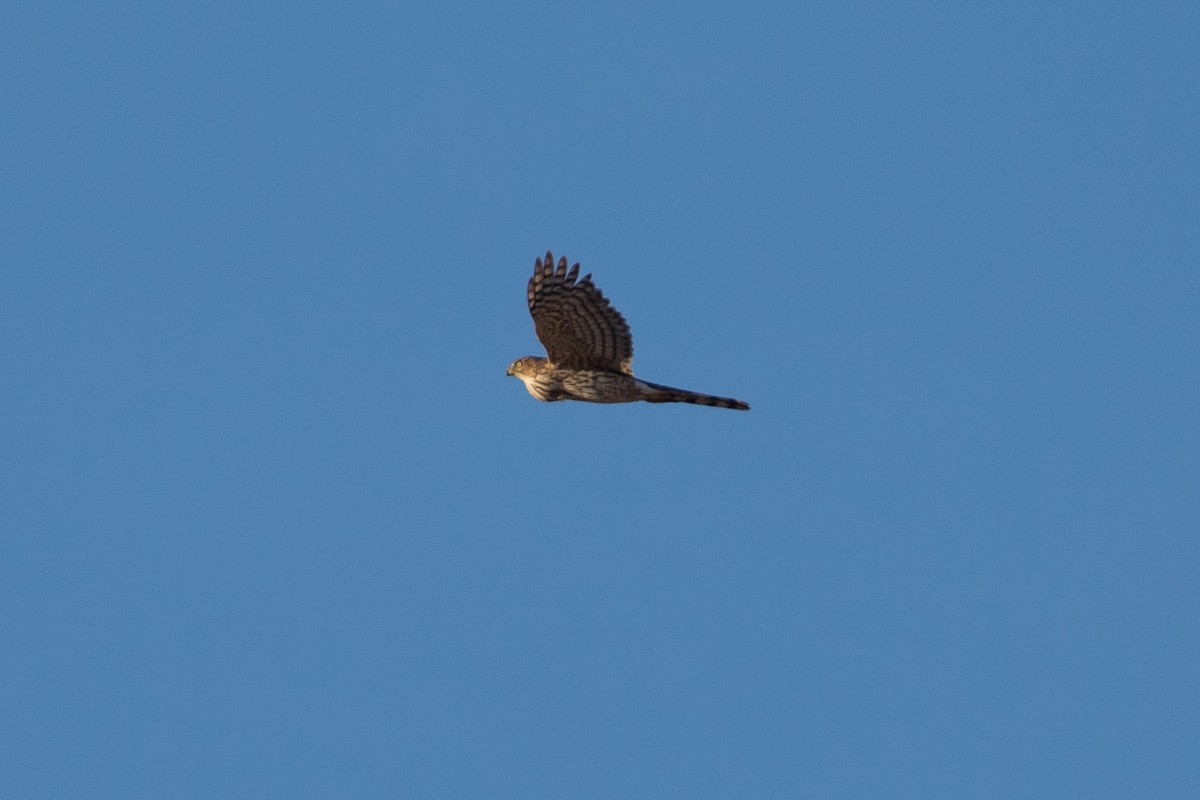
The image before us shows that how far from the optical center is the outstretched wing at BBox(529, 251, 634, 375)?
21.8 m

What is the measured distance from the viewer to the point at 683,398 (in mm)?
22625

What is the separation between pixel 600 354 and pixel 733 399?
162 centimetres

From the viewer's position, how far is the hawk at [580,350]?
861 inches

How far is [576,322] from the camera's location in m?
22.1

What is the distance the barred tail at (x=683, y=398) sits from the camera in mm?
22500

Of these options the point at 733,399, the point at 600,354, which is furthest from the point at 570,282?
the point at 733,399

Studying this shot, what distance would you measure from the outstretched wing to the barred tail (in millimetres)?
373

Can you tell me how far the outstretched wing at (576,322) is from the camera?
21828 mm

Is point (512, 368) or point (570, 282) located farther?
point (512, 368)

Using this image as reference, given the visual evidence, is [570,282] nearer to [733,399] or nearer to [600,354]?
[600,354]

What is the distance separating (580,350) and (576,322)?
0.43 m

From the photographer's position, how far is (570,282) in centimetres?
2180

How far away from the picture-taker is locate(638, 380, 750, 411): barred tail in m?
22.5

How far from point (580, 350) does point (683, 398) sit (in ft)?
4.28
